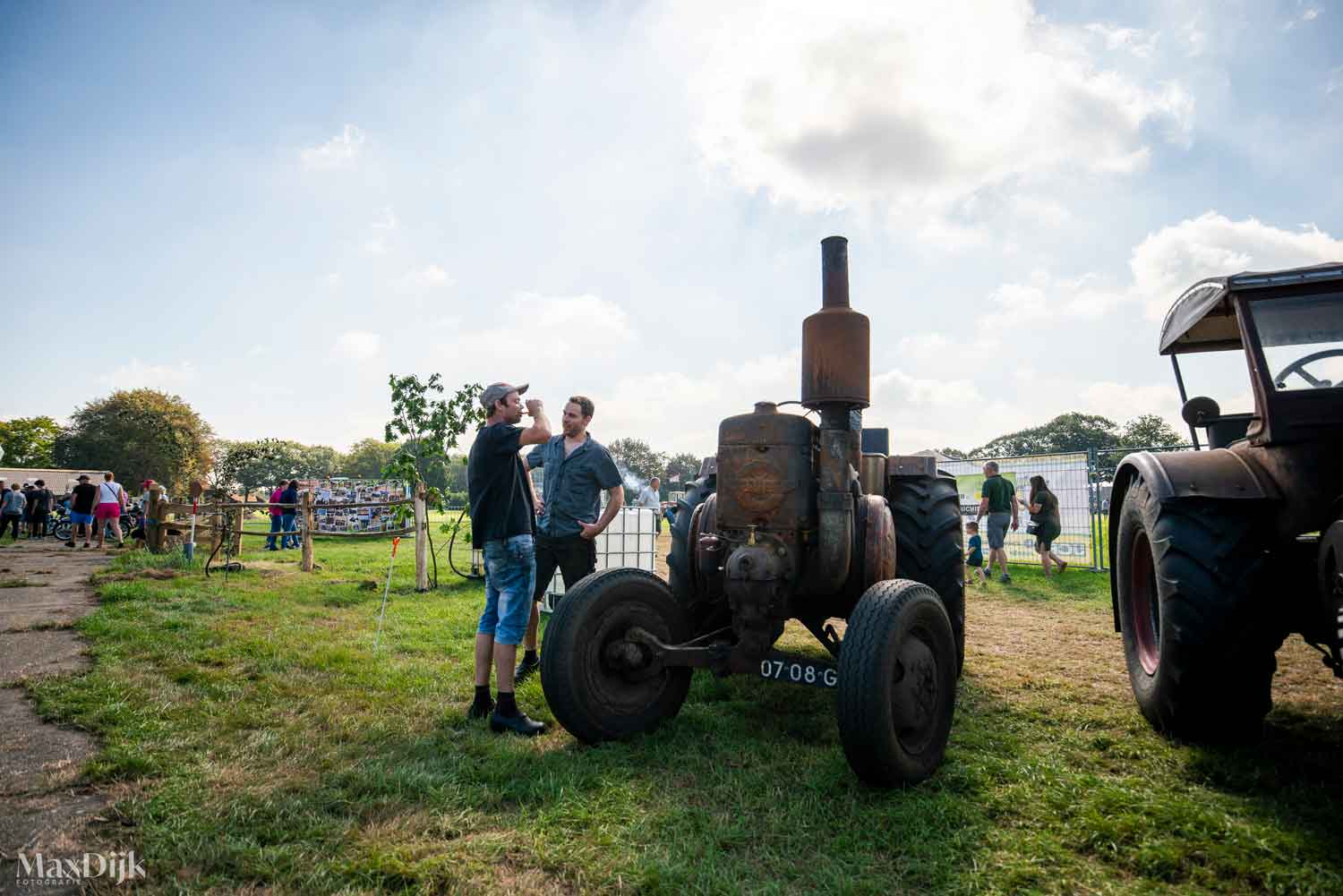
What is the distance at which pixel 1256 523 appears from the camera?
3.23 meters

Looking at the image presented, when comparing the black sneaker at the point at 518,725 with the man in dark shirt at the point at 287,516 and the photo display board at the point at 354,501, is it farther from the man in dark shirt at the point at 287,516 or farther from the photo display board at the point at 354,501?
the photo display board at the point at 354,501

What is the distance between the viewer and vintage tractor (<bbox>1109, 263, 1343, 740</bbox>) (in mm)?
3084

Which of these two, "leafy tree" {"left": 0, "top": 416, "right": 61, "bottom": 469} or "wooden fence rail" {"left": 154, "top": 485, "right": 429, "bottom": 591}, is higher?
"leafy tree" {"left": 0, "top": 416, "right": 61, "bottom": 469}

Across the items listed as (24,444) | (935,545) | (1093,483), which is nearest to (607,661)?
(935,545)

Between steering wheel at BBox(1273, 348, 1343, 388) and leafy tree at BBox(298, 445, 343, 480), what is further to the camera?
leafy tree at BBox(298, 445, 343, 480)

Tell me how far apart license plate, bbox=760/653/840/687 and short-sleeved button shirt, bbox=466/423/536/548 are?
1.64 metres

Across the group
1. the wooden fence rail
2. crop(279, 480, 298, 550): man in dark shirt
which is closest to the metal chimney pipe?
the wooden fence rail

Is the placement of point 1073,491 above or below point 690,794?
above

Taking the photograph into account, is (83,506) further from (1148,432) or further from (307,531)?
(1148,432)

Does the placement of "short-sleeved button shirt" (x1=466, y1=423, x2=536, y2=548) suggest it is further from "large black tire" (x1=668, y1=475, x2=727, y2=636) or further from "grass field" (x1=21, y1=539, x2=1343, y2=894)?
"grass field" (x1=21, y1=539, x2=1343, y2=894)

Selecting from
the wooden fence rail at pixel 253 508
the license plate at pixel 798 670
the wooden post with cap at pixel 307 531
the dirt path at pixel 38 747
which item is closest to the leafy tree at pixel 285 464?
the wooden fence rail at pixel 253 508

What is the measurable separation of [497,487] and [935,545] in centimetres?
300

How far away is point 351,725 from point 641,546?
4624 millimetres

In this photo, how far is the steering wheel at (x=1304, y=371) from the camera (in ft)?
11.0
